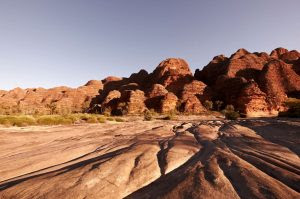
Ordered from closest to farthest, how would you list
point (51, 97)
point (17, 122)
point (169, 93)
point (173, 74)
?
point (17, 122) → point (169, 93) → point (173, 74) → point (51, 97)

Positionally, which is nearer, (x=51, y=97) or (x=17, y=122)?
(x=17, y=122)

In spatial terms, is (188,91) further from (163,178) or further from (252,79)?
(163,178)

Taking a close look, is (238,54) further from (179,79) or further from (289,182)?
(289,182)

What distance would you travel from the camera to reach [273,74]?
8012cm

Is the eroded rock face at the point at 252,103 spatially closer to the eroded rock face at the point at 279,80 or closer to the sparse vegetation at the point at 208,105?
the sparse vegetation at the point at 208,105

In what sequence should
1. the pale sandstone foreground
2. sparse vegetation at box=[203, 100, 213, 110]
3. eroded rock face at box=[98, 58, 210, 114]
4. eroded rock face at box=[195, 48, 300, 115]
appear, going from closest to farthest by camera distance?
the pale sandstone foreground → eroded rock face at box=[195, 48, 300, 115] → eroded rock face at box=[98, 58, 210, 114] → sparse vegetation at box=[203, 100, 213, 110]

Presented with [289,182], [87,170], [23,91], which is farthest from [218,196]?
[23,91]

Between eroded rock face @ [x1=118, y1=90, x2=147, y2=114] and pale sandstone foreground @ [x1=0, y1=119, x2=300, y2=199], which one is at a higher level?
eroded rock face @ [x1=118, y1=90, x2=147, y2=114]

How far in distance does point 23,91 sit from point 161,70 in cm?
6932

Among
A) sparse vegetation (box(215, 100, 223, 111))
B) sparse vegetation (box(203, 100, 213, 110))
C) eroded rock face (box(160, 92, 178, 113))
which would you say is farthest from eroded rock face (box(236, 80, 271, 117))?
eroded rock face (box(160, 92, 178, 113))

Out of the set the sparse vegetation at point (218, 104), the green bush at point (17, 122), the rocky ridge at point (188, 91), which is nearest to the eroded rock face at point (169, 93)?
the rocky ridge at point (188, 91)

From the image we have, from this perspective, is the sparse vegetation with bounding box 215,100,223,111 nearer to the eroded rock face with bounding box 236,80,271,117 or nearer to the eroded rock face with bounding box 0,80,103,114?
the eroded rock face with bounding box 236,80,271,117

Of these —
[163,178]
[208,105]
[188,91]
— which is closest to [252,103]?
[208,105]

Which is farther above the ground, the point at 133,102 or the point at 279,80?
the point at 279,80
